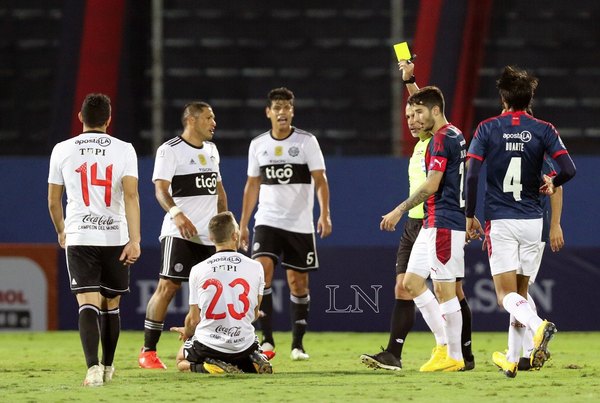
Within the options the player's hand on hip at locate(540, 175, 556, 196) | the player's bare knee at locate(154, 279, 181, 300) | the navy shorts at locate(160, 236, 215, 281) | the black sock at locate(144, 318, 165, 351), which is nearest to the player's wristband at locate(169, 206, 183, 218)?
the navy shorts at locate(160, 236, 215, 281)

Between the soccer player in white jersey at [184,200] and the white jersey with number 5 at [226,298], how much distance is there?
99 centimetres

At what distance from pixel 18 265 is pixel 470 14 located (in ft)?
19.8

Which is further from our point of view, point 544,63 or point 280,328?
point 544,63

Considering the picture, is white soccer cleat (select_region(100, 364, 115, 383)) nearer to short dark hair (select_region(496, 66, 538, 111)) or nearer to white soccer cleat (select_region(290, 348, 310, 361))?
white soccer cleat (select_region(290, 348, 310, 361))

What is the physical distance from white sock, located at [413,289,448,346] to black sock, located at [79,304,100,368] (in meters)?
2.20

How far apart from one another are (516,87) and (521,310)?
4.56ft

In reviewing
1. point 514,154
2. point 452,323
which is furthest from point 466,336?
point 514,154

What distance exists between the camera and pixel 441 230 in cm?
838

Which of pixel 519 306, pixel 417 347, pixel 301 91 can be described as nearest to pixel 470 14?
pixel 301 91

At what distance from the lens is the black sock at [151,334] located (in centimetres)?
923

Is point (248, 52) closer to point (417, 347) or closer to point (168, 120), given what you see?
point (168, 120)

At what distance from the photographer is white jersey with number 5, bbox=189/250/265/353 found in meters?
8.27

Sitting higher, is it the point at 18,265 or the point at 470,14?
the point at 470,14

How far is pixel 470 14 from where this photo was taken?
15.3m
